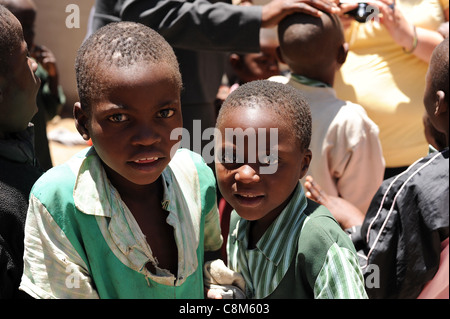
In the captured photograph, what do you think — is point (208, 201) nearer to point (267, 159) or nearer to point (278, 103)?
point (267, 159)

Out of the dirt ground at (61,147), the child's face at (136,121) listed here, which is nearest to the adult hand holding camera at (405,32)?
the child's face at (136,121)

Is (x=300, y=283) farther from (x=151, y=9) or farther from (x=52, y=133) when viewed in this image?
(x=52, y=133)

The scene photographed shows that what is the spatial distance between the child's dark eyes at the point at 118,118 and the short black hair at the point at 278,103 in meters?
0.38

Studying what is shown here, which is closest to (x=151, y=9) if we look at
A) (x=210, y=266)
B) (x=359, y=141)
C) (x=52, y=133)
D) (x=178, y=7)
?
(x=178, y=7)

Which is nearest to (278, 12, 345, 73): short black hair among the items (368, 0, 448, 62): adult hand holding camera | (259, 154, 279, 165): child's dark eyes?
(368, 0, 448, 62): adult hand holding camera

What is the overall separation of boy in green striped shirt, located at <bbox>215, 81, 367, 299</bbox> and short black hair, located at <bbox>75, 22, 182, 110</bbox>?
0.28 metres

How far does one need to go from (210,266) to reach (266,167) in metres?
0.41

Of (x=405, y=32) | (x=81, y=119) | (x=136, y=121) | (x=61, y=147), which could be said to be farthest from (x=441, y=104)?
(x=61, y=147)

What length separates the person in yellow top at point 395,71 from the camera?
3.13m

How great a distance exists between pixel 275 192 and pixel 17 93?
1.02m

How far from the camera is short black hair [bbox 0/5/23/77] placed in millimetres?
2066

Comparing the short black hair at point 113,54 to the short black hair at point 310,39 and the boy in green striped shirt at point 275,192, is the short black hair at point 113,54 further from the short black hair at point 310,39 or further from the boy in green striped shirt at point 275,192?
the short black hair at point 310,39

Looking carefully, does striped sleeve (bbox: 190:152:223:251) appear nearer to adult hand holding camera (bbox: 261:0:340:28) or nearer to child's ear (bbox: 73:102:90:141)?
child's ear (bbox: 73:102:90:141)

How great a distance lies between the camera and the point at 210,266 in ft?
6.66
